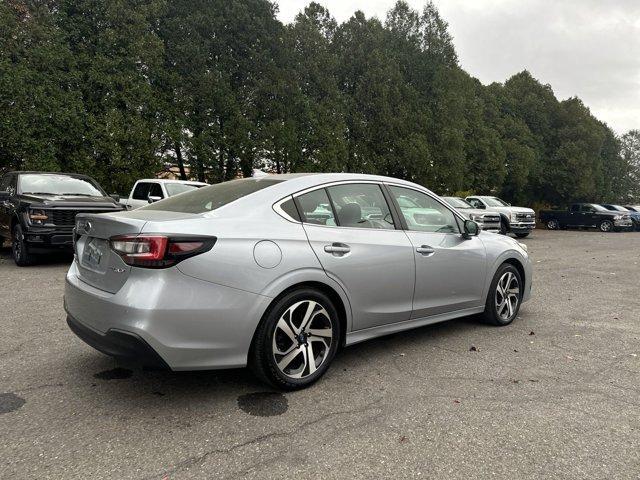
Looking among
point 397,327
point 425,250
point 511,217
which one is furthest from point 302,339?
point 511,217

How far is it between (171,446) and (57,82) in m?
17.1

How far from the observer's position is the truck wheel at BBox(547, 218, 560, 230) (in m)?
31.2

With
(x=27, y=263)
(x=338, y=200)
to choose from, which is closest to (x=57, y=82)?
(x=27, y=263)

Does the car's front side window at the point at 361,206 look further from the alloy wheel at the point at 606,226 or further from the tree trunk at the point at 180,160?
the alloy wheel at the point at 606,226

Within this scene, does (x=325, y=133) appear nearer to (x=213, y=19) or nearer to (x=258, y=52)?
(x=258, y=52)

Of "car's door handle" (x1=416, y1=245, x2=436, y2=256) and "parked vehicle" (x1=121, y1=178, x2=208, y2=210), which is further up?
"parked vehicle" (x1=121, y1=178, x2=208, y2=210)

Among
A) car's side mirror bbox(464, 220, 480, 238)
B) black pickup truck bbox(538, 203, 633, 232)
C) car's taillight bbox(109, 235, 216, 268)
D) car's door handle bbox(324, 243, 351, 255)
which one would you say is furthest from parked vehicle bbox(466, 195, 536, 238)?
car's taillight bbox(109, 235, 216, 268)

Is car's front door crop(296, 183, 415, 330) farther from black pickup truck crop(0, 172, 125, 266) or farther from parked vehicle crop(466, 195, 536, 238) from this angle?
parked vehicle crop(466, 195, 536, 238)

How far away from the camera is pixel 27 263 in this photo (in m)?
8.61

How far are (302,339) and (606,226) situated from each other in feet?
101

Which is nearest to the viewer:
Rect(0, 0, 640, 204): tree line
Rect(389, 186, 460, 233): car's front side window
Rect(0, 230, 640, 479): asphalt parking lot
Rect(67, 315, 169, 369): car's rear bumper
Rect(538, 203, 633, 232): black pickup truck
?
Rect(0, 230, 640, 479): asphalt parking lot

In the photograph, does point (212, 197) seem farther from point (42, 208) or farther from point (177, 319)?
point (42, 208)

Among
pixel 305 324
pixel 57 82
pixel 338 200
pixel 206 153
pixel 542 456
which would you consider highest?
pixel 57 82

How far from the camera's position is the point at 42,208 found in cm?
834
